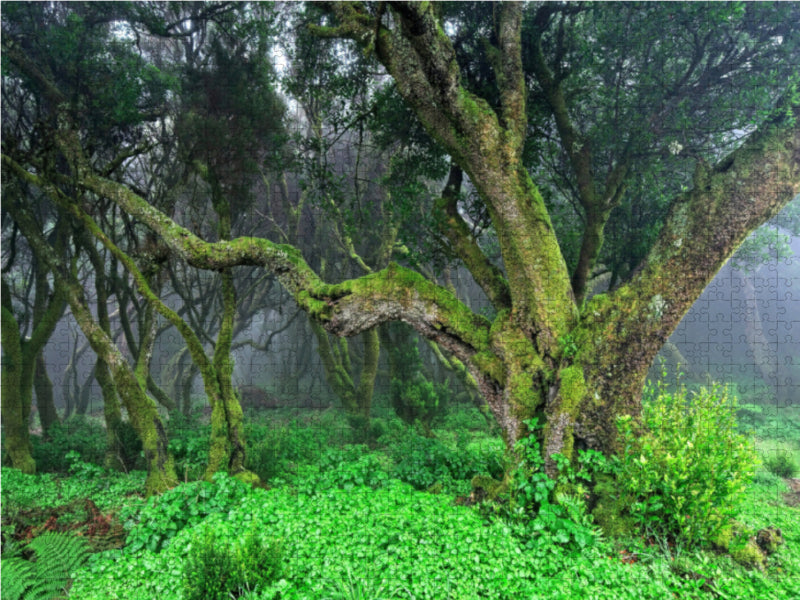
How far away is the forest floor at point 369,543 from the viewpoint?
375cm

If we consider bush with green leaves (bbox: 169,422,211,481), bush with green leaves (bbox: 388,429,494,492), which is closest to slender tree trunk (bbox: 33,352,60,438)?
bush with green leaves (bbox: 169,422,211,481)

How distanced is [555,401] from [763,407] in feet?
37.6

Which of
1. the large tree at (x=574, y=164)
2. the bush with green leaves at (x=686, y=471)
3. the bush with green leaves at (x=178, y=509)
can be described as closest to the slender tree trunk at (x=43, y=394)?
the large tree at (x=574, y=164)

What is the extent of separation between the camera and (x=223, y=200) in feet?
25.0

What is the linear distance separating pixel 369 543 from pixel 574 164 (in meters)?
5.89

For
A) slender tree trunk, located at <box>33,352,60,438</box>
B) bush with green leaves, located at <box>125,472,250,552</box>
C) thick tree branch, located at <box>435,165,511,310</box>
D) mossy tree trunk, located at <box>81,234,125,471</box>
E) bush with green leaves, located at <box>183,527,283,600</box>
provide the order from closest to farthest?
bush with green leaves, located at <box>183,527,283,600</box> → bush with green leaves, located at <box>125,472,250,552</box> → thick tree branch, located at <box>435,165,511,310</box> → mossy tree trunk, located at <box>81,234,125,471</box> → slender tree trunk, located at <box>33,352,60,438</box>

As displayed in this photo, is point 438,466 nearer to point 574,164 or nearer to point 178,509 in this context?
point 178,509

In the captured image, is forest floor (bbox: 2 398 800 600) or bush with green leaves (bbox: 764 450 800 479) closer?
forest floor (bbox: 2 398 800 600)

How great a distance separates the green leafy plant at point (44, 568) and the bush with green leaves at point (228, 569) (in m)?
1.36

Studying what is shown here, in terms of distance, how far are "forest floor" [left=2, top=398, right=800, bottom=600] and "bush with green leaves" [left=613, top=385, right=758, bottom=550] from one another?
25cm

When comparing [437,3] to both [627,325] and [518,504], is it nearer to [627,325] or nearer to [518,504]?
[627,325]

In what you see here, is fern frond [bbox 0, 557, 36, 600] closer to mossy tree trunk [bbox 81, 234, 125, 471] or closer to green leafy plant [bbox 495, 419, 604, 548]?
mossy tree trunk [bbox 81, 234, 125, 471]

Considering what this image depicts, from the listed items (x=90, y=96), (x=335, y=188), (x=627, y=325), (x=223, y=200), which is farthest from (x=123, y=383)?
(x=627, y=325)

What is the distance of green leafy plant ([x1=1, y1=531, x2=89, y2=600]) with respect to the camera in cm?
403
